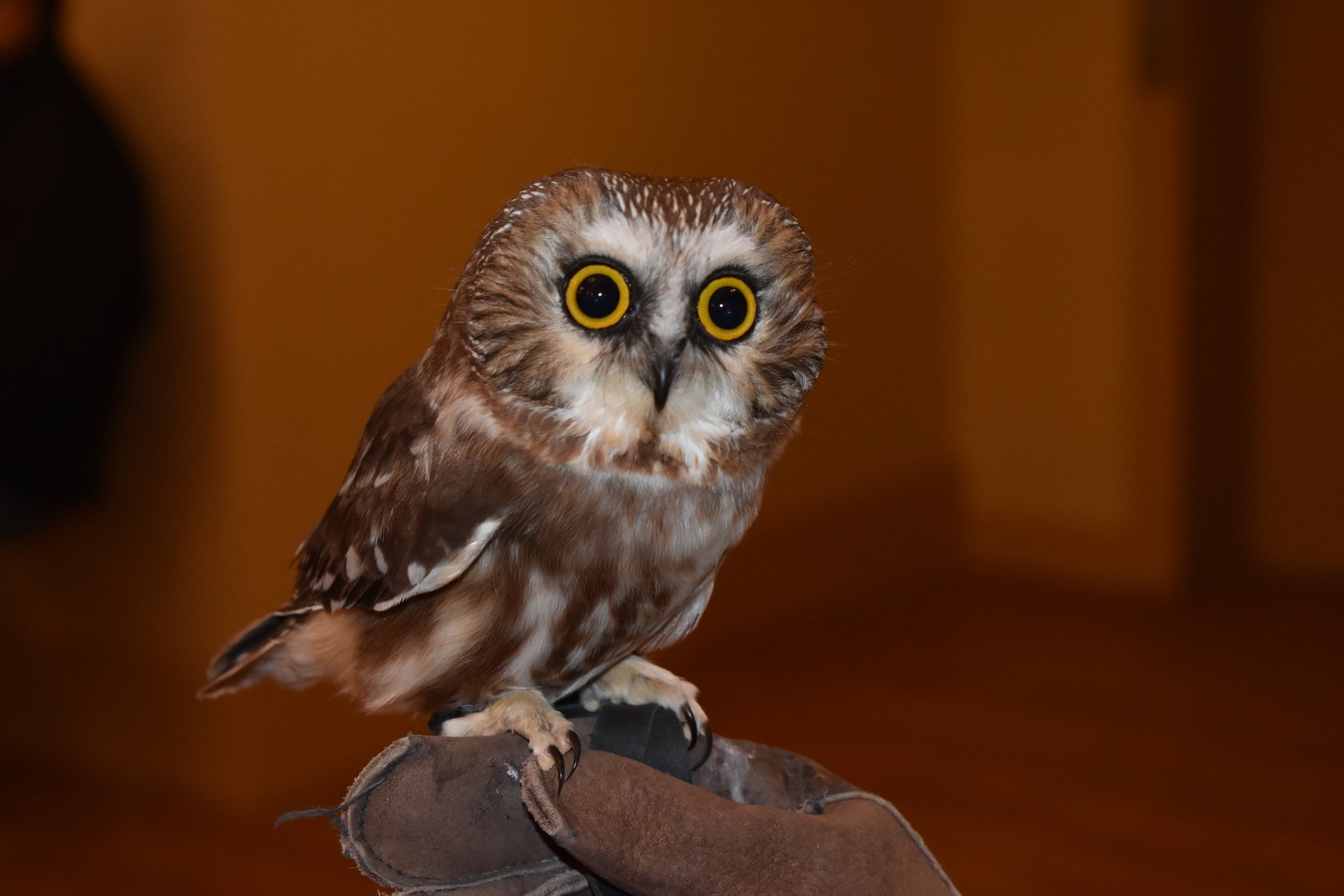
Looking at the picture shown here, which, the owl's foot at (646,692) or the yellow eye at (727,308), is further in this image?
the owl's foot at (646,692)

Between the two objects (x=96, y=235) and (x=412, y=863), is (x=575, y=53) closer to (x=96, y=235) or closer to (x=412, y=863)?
(x=96, y=235)

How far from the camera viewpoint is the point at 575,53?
307cm

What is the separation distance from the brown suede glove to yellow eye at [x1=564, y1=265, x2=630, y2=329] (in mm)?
314

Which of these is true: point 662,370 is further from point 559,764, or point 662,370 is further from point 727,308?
point 559,764

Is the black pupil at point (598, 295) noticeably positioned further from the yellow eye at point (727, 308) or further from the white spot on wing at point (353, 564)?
the white spot on wing at point (353, 564)

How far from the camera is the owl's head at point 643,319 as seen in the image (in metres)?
0.94

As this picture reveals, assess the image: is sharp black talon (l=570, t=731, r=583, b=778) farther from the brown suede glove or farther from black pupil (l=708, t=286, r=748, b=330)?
black pupil (l=708, t=286, r=748, b=330)

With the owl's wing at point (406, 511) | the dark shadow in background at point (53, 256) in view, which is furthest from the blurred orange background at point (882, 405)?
the owl's wing at point (406, 511)

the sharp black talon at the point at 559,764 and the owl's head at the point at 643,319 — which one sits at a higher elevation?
the owl's head at the point at 643,319

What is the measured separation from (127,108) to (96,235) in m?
0.30

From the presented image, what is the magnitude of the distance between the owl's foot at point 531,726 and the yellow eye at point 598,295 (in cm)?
30

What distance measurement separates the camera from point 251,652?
50.5 inches

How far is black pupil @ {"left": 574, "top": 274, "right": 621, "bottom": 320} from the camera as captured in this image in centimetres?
94

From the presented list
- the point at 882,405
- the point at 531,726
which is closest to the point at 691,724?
the point at 531,726
